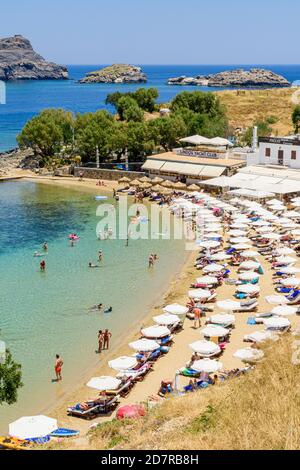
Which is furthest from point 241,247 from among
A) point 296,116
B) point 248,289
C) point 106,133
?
point 296,116

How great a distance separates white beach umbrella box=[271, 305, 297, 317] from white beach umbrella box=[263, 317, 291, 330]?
2.23ft

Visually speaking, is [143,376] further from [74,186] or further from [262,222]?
[74,186]

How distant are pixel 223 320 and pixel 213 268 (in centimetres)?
679

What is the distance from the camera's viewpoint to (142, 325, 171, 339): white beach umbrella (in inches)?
881

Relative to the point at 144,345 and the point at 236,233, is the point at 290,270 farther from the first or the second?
the point at 144,345

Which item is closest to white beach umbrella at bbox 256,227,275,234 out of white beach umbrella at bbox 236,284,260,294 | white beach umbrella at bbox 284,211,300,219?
white beach umbrella at bbox 284,211,300,219

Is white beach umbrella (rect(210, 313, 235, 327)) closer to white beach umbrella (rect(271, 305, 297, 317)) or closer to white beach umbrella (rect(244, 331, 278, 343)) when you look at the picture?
white beach umbrella (rect(244, 331, 278, 343))

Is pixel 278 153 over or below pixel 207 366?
over

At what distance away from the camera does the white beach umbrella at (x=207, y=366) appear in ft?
63.3

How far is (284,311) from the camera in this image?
2350 centimetres

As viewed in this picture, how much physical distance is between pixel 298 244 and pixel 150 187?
20.7 meters

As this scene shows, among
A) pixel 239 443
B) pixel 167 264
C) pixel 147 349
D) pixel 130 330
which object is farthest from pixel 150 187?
pixel 239 443

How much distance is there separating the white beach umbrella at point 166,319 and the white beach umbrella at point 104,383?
4.91 meters
